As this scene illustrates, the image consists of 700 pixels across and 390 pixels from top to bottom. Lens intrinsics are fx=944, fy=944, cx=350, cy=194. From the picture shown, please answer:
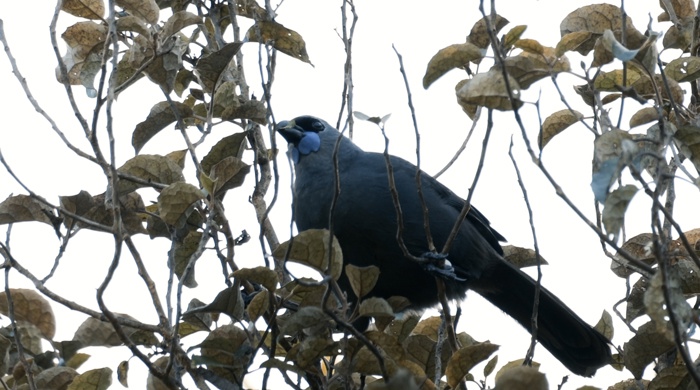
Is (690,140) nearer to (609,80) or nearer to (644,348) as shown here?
(609,80)

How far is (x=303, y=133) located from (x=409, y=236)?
942mm

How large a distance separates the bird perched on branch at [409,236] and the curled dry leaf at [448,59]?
104 centimetres

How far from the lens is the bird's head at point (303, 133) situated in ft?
14.2

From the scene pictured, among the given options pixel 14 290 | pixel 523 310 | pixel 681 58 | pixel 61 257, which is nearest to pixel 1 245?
pixel 61 257

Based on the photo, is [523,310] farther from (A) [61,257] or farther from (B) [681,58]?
(A) [61,257]

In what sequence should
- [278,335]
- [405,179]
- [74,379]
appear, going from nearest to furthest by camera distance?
[278,335]
[74,379]
[405,179]

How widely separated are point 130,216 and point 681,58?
180cm

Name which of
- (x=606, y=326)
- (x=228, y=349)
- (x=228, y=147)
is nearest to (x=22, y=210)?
(x=228, y=147)

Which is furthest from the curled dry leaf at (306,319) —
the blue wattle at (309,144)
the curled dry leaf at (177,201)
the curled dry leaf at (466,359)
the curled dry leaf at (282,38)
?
the blue wattle at (309,144)

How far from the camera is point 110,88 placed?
261cm

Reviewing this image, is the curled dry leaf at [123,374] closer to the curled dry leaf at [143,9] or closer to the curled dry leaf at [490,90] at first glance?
the curled dry leaf at [143,9]

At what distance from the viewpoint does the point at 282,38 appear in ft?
11.2

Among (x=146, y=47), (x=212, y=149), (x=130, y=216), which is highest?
(x=146, y=47)

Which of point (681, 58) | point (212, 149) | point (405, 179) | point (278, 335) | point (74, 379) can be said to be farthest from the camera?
point (405, 179)
